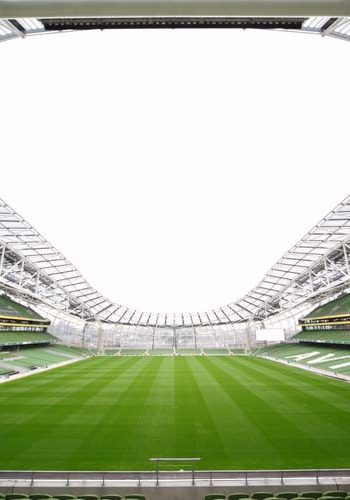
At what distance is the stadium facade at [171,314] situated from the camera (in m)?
36.7

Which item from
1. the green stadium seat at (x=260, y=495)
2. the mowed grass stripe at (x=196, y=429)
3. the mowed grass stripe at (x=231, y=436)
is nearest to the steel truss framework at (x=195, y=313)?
the mowed grass stripe at (x=231, y=436)

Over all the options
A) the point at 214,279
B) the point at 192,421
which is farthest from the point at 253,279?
the point at 192,421

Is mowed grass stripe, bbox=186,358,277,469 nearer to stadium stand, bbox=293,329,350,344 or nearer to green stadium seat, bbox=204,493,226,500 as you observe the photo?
green stadium seat, bbox=204,493,226,500

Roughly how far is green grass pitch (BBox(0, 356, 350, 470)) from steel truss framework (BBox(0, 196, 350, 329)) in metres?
16.5

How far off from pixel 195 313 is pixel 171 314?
6.57 meters

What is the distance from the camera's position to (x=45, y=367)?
40.9 metres

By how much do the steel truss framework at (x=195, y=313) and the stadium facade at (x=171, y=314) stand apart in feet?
0.34

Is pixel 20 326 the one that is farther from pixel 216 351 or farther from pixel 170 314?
pixel 216 351

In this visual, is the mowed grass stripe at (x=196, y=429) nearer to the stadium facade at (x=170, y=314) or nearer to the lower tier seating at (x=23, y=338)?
the stadium facade at (x=170, y=314)

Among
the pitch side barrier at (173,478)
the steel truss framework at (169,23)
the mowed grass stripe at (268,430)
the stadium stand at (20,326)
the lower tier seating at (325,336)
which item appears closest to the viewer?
the steel truss framework at (169,23)

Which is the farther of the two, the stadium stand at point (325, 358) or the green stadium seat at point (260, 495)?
the stadium stand at point (325, 358)

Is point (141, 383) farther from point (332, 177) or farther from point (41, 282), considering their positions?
point (41, 282)

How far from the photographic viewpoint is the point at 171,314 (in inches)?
3179

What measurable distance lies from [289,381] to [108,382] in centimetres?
1830
